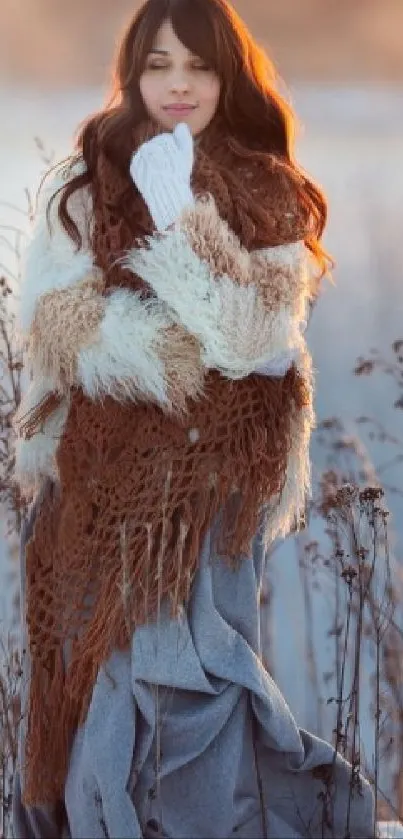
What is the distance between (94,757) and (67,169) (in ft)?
3.50

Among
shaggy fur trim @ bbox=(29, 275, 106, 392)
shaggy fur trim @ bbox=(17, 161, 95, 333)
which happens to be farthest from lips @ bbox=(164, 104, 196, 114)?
shaggy fur trim @ bbox=(29, 275, 106, 392)

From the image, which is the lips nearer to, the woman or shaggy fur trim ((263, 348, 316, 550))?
the woman

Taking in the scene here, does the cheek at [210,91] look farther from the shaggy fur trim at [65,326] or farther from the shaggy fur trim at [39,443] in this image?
the shaggy fur trim at [39,443]


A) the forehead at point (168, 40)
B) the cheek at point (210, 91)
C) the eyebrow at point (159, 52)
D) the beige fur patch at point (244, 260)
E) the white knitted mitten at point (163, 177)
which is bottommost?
the beige fur patch at point (244, 260)

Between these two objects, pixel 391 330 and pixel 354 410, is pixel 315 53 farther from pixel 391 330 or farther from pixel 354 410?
pixel 354 410

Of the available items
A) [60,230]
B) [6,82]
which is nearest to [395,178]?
[6,82]

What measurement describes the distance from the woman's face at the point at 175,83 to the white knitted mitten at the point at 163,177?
0.40 ft

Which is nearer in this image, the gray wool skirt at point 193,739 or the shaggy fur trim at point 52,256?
the gray wool skirt at point 193,739

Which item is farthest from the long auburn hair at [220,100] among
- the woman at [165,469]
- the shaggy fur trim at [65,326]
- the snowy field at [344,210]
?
the snowy field at [344,210]

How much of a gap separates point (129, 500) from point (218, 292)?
0.39 metres

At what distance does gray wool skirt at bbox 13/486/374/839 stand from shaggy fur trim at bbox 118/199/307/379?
337 millimetres

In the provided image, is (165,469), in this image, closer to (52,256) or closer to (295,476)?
(295,476)

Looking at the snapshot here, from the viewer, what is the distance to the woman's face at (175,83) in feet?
8.68

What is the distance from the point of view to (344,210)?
4.60m
